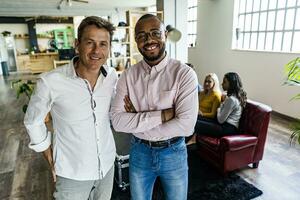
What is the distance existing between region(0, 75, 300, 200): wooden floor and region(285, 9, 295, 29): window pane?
2.05 metres

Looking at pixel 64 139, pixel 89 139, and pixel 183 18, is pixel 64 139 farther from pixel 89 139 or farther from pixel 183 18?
pixel 183 18

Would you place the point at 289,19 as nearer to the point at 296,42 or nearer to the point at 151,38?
the point at 296,42

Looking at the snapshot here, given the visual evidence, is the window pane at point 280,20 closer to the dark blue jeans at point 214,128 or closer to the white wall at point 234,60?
the white wall at point 234,60

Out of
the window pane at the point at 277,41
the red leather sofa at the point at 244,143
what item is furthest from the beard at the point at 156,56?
the window pane at the point at 277,41

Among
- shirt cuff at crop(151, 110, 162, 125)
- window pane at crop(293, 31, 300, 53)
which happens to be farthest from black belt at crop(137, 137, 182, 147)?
window pane at crop(293, 31, 300, 53)

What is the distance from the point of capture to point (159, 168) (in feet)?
4.42

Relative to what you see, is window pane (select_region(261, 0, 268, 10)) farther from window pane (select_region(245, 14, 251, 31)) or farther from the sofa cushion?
the sofa cushion

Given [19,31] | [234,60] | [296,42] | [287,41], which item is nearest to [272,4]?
[287,41]

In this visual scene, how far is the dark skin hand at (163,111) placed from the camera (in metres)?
1.31

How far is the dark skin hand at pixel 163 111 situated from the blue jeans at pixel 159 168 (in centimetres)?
16

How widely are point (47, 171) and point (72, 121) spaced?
2.14 meters

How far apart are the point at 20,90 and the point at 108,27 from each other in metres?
2.90

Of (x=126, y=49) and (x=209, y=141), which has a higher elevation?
(x=126, y=49)

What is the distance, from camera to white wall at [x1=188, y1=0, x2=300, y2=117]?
483 centimetres
